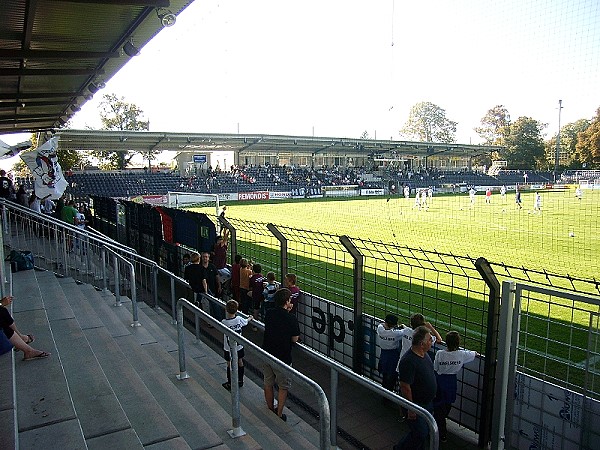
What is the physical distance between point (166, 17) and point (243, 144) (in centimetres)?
4344

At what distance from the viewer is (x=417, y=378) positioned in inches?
166

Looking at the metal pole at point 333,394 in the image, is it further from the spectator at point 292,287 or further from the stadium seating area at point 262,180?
the stadium seating area at point 262,180

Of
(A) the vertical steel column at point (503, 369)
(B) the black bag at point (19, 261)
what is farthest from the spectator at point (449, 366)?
(B) the black bag at point (19, 261)

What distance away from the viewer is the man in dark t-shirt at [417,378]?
13.7 feet

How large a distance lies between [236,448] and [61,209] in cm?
1096

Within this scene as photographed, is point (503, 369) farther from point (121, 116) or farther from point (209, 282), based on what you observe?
point (121, 116)

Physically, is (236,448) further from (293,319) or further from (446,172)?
(446,172)

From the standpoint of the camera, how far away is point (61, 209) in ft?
41.8

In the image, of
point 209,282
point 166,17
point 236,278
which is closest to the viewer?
point 166,17

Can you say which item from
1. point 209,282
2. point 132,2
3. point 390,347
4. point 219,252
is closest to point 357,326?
point 390,347

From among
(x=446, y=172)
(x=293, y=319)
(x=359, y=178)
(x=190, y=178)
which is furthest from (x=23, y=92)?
(x=446, y=172)

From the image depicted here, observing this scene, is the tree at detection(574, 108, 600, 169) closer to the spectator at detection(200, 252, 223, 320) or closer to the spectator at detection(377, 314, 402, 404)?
the spectator at detection(377, 314, 402, 404)

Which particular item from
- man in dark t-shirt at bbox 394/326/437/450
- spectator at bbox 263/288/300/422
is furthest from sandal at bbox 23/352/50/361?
man in dark t-shirt at bbox 394/326/437/450

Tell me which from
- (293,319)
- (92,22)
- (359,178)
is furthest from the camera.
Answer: (359,178)
